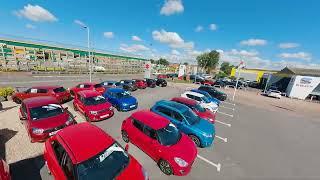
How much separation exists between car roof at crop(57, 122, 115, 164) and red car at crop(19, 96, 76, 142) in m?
2.68

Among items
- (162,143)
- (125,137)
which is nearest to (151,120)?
(162,143)

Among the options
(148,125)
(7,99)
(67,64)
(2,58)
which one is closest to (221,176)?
(148,125)

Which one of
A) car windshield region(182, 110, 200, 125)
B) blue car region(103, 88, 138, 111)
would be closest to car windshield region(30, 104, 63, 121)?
blue car region(103, 88, 138, 111)

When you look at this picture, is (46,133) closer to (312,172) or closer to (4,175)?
(4,175)

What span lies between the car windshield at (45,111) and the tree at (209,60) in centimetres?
6779

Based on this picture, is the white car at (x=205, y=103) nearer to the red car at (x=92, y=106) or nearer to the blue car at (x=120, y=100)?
the blue car at (x=120, y=100)

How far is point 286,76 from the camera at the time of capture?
108 ft

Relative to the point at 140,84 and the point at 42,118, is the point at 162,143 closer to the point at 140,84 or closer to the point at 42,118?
the point at 42,118

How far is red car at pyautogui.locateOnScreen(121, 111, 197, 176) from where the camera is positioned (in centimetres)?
553

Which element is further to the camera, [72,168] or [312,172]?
[312,172]

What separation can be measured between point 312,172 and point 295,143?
120 inches

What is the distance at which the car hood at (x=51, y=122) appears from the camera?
21.8 ft

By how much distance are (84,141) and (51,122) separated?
3837mm

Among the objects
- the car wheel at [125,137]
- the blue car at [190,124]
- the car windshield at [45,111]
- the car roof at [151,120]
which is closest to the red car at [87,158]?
the car roof at [151,120]
